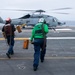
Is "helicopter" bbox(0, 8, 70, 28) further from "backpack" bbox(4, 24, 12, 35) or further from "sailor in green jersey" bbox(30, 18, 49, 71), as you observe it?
"sailor in green jersey" bbox(30, 18, 49, 71)

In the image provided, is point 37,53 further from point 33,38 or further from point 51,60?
point 51,60

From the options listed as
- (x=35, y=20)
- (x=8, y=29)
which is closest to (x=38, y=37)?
(x=8, y=29)

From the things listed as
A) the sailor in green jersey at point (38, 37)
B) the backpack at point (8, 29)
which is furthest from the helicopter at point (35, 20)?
the sailor in green jersey at point (38, 37)

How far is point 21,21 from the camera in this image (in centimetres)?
3538

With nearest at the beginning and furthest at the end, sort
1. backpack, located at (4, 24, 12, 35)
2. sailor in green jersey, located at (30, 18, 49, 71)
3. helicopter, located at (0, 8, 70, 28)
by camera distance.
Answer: sailor in green jersey, located at (30, 18, 49, 71)
backpack, located at (4, 24, 12, 35)
helicopter, located at (0, 8, 70, 28)

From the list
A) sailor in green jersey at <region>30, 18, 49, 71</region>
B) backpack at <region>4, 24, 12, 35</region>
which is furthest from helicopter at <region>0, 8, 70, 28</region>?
sailor in green jersey at <region>30, 18, 49, 71</region>

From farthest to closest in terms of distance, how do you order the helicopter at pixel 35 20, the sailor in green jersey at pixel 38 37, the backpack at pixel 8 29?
1. the helicopter at pixel 35 20
2. the backpack at pixel 8 29
3. the sailor in green jersey at pixel 38 37

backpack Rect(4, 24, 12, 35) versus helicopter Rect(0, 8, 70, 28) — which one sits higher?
backpack Rect(4, 24, 12, 35)

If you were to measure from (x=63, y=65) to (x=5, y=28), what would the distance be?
3158mm

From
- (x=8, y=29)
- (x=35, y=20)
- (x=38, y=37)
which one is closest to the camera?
(x=38, y=37)

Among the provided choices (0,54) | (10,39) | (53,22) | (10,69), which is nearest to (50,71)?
(10,69)

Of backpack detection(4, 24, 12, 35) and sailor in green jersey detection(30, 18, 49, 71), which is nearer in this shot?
sailor in green jersey detection(30, 18, 49, 71)

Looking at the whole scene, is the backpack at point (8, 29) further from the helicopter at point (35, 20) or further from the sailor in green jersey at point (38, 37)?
the helicopter at point (35, 20)

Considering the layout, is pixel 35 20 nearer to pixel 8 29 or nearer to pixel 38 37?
pixel 8 29
